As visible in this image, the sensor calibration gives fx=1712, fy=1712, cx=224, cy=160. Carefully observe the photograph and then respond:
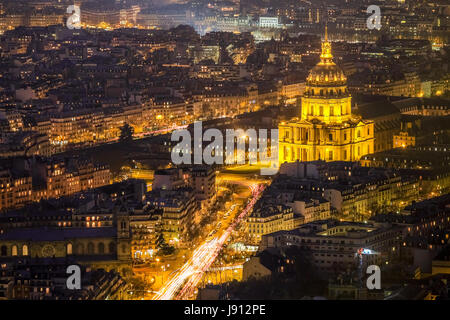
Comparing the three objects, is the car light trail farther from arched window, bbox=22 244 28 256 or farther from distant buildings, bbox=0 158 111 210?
distant buildings, bbox=0 158 111 210

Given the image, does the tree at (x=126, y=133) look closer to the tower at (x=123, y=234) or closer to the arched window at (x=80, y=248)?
the tower at (x=123, y=234)

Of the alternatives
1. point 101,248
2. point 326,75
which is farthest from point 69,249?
point 326,75

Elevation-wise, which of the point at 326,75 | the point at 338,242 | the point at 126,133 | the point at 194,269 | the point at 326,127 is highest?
the point at 326,75

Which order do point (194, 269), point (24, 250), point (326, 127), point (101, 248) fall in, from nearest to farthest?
Answer: point (194, 269)
point (24, 250)
point (101, 248)
point (326, 127)

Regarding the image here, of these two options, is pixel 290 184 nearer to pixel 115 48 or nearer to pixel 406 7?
pixel 115 48

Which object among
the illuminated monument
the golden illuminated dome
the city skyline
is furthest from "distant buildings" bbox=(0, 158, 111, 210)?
the golden illuminated dome

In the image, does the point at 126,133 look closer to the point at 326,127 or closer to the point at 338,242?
the point at 326,127
